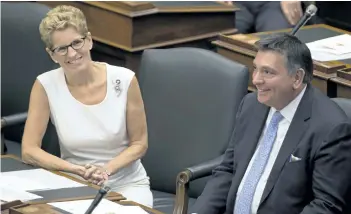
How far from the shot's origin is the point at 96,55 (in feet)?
15.0

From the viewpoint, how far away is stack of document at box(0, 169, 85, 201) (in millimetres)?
2877

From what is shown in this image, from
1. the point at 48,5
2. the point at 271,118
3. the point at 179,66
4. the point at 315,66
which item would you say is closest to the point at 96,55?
the point at 48,5

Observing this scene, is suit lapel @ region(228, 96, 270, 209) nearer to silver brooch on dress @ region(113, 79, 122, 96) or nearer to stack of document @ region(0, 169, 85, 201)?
stack of document @ region(0, 169, 85, 201)

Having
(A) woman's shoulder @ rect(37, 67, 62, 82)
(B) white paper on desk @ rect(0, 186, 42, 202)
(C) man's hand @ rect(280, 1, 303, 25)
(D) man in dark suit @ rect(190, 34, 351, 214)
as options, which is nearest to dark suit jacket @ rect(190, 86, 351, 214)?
(D) man in dark suit @ rect(190, 34, 351, 214)

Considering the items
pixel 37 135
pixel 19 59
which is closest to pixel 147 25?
pixel 19 59

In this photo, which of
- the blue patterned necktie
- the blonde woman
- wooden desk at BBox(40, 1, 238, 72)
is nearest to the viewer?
the blue patterned necktie

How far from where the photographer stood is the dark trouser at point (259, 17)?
15.7 feet

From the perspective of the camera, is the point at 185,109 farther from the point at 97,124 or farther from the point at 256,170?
the point at 256,170

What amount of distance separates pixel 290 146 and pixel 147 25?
159 centimetres

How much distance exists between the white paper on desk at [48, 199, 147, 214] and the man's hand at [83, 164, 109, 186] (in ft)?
1.22

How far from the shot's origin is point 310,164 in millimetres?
2855

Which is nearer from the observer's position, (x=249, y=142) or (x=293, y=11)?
(x=249, y=142)

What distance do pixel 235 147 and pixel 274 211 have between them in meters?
0.30

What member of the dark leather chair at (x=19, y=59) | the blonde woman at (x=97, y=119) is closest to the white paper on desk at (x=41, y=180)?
the blonde woman at (x=97, y=119)
